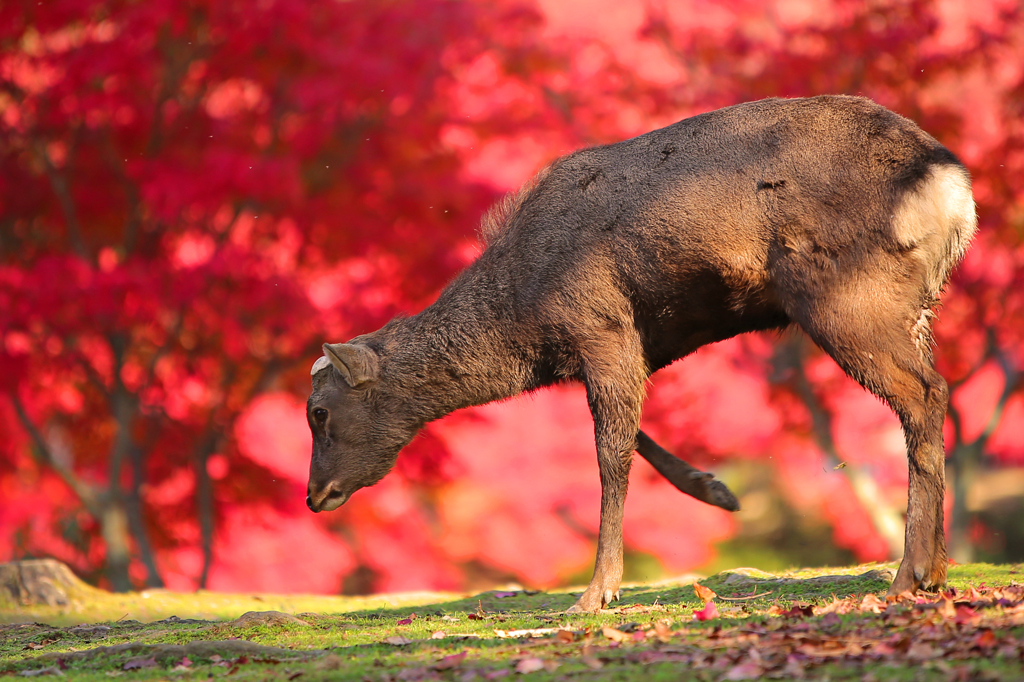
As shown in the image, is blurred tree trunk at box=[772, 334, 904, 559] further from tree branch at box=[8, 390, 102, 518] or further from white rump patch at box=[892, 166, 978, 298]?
tree branch at box=[8, 390, 102, 518]

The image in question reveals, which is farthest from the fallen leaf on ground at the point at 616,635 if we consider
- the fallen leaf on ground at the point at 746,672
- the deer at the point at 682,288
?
the deer at the point at 682,288

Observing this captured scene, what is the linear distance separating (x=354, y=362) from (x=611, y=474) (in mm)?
1727

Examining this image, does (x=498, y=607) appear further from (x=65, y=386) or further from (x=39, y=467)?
(x=39, y=467)

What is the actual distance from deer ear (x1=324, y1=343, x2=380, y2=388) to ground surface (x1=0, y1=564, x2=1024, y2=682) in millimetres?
1443

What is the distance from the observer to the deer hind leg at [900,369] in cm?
507

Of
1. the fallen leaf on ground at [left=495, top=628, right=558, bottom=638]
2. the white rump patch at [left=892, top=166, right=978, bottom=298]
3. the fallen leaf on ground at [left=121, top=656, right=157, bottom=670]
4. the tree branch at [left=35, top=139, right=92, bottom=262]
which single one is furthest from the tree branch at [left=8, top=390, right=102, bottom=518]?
the white rump patch at [left=892, top=166, right=978, bottom=298]

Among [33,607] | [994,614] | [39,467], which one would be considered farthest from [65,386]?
[994,614]

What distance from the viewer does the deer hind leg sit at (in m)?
5.07

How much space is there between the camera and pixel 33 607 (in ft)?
25.7

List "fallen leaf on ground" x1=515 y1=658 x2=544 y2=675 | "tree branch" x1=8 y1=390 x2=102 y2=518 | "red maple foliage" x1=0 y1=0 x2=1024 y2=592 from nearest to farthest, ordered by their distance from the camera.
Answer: "fallen leaf on ground" x1=515 y1=658 x2=544 y2=675
"red maple foliage" x1=0 y1=0 x2=1024 y2=592
"tree branch" x1=8 y1=390 x2=102 y2=518

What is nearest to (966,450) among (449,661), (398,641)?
(398,641)

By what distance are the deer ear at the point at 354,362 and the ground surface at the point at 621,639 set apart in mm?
1443

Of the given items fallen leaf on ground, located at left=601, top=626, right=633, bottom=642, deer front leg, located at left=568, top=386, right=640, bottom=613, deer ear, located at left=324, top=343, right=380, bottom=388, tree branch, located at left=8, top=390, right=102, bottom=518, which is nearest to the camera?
fallen leaf on ground, located at left=601, top=626, right=633, bottom=642

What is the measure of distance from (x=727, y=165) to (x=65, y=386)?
9.21 metres
